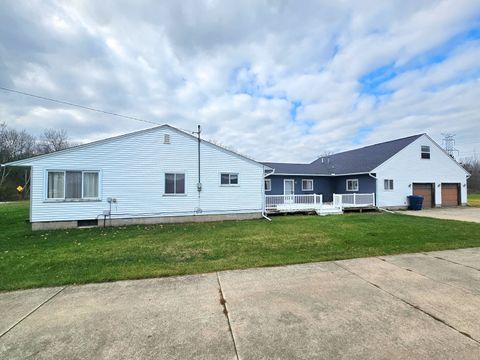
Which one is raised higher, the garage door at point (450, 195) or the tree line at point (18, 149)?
the tree line at point (18, 149)

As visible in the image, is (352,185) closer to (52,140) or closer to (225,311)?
(225,311)

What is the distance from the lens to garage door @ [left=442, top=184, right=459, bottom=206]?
2098 centimetres

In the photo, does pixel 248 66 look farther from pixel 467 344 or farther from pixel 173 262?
pixel 467 344

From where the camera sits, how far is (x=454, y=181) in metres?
21.2

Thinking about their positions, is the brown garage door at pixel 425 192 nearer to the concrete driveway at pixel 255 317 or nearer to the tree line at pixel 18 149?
the concrete driveway at pixel 255 317

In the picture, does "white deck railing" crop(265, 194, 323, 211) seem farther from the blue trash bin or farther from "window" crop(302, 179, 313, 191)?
the blue trash bin

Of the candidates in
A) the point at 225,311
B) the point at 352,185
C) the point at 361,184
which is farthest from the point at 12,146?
the point at 225,311

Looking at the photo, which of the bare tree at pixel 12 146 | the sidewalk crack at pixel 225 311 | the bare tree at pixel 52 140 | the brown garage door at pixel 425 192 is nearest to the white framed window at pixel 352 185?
the brown garage door at pixel 425 192

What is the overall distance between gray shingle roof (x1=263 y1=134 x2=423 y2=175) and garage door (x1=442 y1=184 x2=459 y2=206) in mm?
5543

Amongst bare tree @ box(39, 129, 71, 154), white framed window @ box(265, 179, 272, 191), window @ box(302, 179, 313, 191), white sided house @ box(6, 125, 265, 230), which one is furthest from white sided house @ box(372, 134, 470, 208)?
bare tree @ box(39, 129, 71, 154)

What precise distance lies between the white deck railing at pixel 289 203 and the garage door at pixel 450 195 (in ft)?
39.7

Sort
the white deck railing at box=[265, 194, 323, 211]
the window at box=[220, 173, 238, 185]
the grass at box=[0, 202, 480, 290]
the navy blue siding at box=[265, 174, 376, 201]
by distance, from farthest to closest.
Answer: the navy blue siding at box=[265, 174, 376, 201], the white deck railing at box=[265, 194, 323, 211], the window at box=[220, 173, 238, 185], the grass at box=[0, 202, 480, 290]

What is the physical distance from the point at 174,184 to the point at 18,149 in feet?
156

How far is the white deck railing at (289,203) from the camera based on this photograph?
15789 mm
